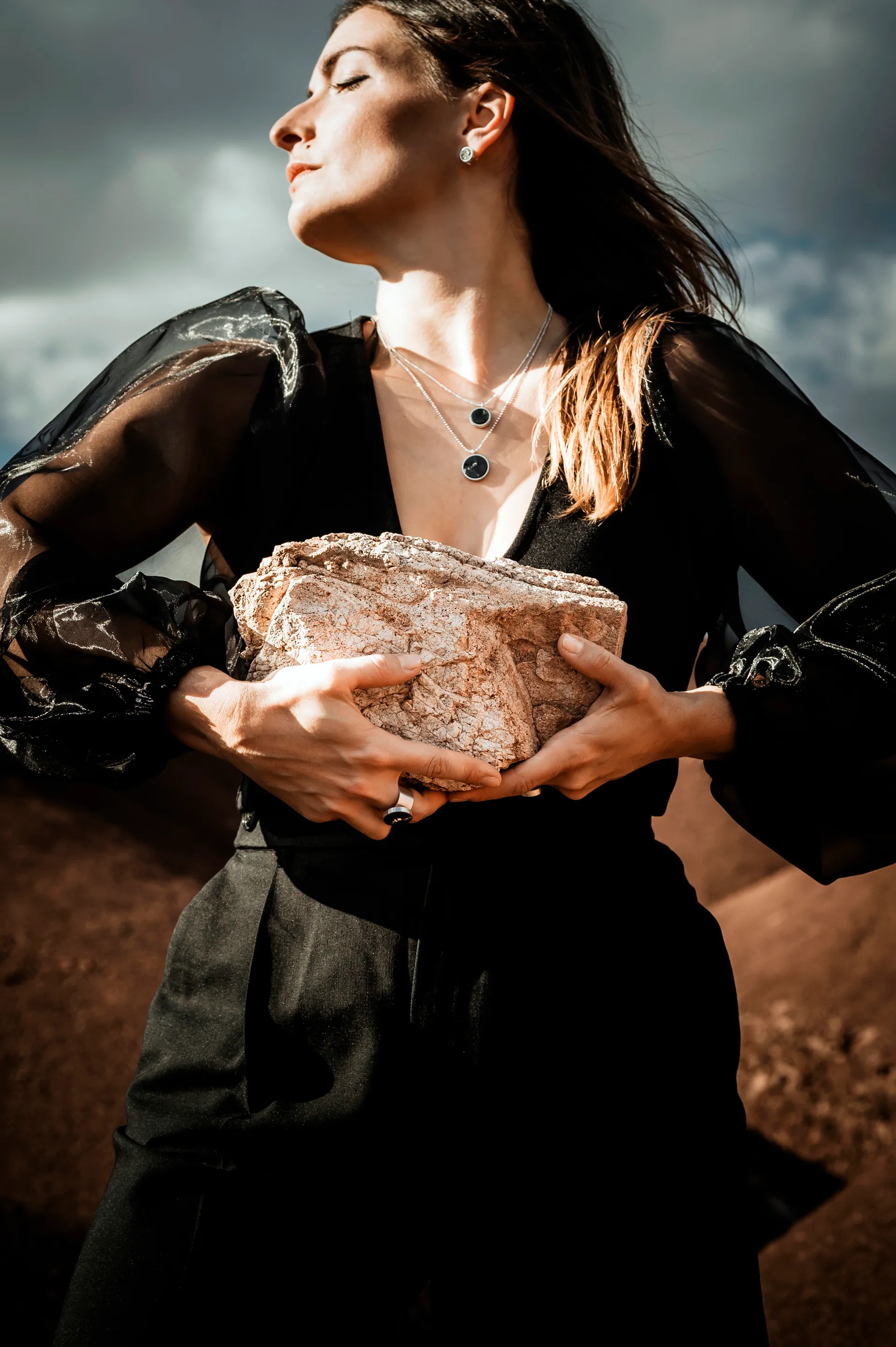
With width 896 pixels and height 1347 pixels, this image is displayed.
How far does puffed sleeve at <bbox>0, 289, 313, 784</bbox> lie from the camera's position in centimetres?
111

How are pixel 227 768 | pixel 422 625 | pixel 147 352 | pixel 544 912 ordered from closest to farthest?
pixel 422 625 → pixel 544 912 → pixel 147 352 → pixel 227 768

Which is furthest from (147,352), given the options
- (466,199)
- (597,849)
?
(597,849)

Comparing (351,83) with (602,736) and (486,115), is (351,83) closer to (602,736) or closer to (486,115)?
(486,115)

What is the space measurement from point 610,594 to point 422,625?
0.24 meters

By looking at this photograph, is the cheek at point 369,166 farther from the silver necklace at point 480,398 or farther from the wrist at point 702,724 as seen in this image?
the wrist at point 702,724

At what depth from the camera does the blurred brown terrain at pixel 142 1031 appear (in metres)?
2.26

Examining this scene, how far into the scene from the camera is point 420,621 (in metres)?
1.08

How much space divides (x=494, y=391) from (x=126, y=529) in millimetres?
600

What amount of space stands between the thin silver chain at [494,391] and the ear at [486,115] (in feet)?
0.95

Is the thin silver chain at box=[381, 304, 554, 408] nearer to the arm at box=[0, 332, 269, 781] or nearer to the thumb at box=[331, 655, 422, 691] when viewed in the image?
the arm at box=[0, 332, 269, 781]

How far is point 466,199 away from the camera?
1.46 m

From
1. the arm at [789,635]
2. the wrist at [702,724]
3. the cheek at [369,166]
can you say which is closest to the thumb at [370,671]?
the arm at [789,635]

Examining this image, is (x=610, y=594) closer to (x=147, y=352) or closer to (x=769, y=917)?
(x=147, y=352)

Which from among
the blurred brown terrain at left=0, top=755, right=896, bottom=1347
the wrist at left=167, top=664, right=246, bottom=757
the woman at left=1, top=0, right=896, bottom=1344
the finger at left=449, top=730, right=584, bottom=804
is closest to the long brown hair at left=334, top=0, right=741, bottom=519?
the woman at left=1, top=0, right=896, bottom=1344
